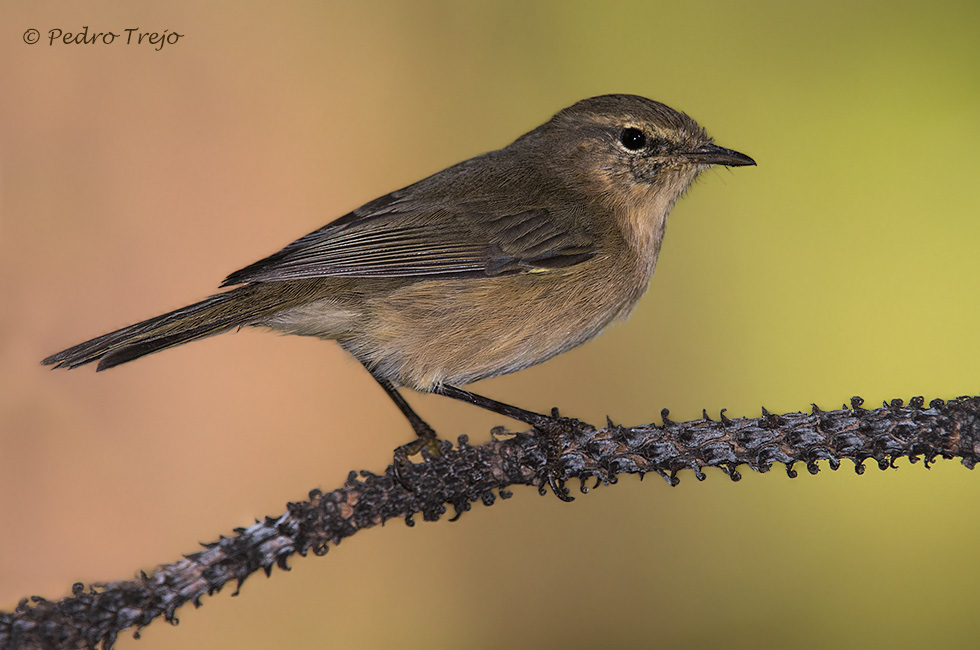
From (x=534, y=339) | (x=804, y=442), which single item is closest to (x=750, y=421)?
(x=804, y=442)

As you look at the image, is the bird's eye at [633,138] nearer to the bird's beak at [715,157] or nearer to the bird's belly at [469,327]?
the bird's beak at [715,157]

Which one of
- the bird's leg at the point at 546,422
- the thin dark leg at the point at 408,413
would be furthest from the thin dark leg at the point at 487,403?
the thin dark leg at the point at 408,413

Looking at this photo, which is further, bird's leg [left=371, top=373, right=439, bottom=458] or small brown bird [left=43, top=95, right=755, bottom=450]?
small brown bird [left=43, top=95, right=755, bottom=450]

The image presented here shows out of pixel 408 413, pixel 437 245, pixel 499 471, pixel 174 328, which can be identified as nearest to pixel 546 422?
pixel 499 471

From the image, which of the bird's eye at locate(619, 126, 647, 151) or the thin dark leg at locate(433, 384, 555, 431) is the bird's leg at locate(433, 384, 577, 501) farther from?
the bird's eye at locate(619, 126, 647, 151)

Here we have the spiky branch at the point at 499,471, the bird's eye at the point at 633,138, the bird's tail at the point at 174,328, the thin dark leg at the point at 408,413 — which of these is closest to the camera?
the spiky branch at the point at 499,471

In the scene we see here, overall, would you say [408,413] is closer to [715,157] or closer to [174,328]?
[174,328]

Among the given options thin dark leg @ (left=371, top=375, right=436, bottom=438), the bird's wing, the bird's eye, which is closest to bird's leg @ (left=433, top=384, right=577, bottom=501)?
thin dark leg @ (left=371, top=375, right=436, bottom=438)
